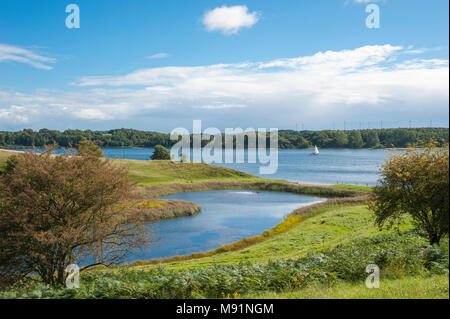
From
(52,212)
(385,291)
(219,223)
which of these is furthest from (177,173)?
(385,291)

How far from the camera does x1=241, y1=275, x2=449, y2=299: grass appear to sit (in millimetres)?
8109

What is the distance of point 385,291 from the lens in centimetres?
856

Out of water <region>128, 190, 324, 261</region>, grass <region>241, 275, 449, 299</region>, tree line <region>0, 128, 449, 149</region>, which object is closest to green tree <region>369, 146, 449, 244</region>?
grass <region>241, 275, 449, 299</region>

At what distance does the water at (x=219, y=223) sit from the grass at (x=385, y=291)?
39.0ft

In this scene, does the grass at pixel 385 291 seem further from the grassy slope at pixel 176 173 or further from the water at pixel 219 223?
the grassy slope at pixel 176 173

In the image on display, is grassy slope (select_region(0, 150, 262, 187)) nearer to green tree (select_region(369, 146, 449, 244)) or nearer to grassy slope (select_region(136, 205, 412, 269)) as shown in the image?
grassy slope (select_region(136, 205, 412, 269))

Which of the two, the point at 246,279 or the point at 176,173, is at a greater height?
the point at 246,279

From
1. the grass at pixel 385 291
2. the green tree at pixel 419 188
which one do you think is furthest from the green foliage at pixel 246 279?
the green tree at pixel 419 188

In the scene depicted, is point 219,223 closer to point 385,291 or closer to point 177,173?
point 385,291

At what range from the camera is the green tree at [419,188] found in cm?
1381

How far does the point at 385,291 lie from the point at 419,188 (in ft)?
27.5

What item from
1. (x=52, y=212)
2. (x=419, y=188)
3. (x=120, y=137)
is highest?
(x=120, y=137)

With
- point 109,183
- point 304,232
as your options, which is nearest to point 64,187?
point 109,183
